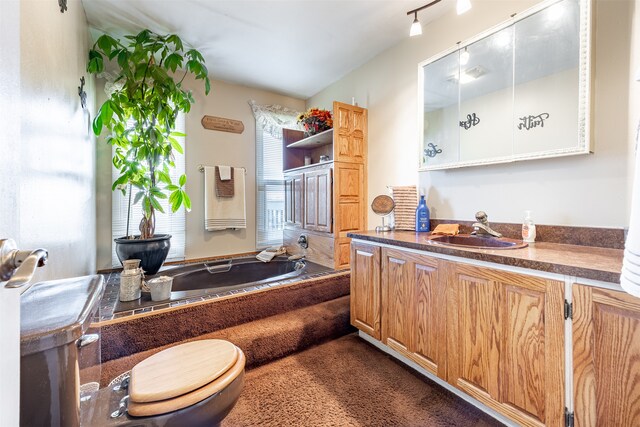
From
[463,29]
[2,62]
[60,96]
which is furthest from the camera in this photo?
[463,29]

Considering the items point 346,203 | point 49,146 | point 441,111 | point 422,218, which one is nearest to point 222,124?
point 346,203

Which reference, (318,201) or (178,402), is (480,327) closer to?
(178,402)

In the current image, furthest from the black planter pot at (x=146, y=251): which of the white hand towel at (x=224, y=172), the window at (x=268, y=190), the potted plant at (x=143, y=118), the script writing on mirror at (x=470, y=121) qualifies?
the script writing on mirror at (x=470, y=121)

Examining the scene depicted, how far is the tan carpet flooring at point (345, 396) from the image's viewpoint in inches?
54.1

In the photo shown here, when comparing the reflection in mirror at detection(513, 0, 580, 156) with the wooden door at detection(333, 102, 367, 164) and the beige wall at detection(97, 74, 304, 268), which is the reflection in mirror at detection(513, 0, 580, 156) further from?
the beige wall at detection(97, 74, 304, 268)

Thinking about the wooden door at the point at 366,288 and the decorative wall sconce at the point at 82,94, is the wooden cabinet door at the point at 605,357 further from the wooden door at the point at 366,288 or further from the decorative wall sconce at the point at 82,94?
the decorative wall sconce at the point at 82,94

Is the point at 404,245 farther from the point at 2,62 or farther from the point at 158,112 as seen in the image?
the point at 158,112

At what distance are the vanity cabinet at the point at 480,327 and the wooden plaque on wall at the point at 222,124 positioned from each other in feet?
8.08

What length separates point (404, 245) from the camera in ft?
5.47

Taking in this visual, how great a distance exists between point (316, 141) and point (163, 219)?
1.95m

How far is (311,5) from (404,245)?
1930 mm

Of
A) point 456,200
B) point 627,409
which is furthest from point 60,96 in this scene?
point 627,409

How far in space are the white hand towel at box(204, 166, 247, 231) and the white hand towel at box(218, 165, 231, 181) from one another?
0.08 metres

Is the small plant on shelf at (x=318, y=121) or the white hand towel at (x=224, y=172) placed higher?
the small plant on shelf at (x=318, y=121)
